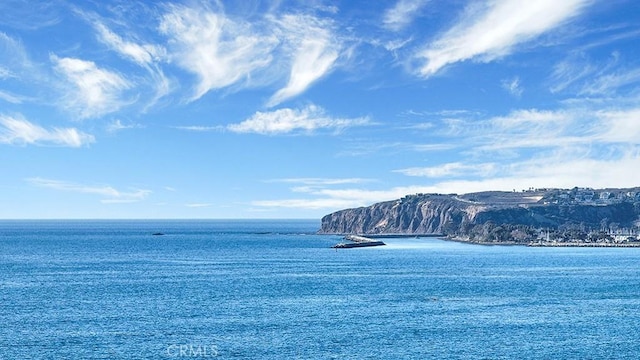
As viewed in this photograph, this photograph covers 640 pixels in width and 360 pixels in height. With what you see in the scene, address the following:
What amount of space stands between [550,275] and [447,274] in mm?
20281

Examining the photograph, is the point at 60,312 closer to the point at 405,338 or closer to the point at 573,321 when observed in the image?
the point at 405,338

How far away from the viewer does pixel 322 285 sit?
12625 cm

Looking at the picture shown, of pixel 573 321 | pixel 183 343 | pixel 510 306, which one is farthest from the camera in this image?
pixel 510 306

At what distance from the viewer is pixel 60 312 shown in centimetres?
9331

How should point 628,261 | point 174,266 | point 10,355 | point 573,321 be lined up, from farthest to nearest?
point 628,261, point 174,266, point 573,321, point 10,355

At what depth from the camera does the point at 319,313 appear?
9300 cm

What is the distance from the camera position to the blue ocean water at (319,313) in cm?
7144

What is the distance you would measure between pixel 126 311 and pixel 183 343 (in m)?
23.5

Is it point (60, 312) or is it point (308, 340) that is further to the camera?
point (60, 312)

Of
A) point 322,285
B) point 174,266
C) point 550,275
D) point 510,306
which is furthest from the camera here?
point 174,266

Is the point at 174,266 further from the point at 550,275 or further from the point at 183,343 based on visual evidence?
the point at 183,343

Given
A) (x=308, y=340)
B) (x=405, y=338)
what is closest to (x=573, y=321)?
(x=405, y=338)

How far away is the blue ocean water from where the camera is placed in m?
71.4

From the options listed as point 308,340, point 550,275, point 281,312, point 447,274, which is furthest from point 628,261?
point 308,340
